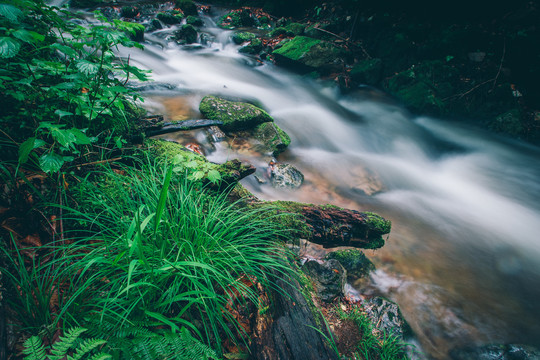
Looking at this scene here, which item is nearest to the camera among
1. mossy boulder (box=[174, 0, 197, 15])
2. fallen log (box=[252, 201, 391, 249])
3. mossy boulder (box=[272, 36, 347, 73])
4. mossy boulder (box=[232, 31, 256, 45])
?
fallen log (box=[252, 201, 391, 249])

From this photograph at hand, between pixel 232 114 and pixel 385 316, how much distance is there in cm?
401

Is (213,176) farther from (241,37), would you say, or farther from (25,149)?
(241,37)

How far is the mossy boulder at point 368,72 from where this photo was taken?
326 inches

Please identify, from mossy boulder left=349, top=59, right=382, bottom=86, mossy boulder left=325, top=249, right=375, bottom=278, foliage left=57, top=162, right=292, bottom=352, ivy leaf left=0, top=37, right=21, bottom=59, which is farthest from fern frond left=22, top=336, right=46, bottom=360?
mossy boulder left=349, top=59, right=382, bottom=86

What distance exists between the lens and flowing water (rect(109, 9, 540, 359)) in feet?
10.4

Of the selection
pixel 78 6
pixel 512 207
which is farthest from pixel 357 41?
pixel 78 6

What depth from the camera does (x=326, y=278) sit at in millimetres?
2586

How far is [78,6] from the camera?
1148 centimetres

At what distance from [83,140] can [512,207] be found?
7.10m

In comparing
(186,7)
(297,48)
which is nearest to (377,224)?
(297,48)

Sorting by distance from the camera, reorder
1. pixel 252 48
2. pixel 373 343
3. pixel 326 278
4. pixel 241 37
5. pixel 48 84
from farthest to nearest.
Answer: pixel 241 37 < pixel 252 48 < pixel 326 278 < pixel 373 343 < pixel 48 84

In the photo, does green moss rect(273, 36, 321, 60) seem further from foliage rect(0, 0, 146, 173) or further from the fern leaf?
the fern leaf

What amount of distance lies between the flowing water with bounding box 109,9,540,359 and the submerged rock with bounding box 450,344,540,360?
97mm

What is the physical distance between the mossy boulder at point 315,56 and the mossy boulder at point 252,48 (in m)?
1.57
